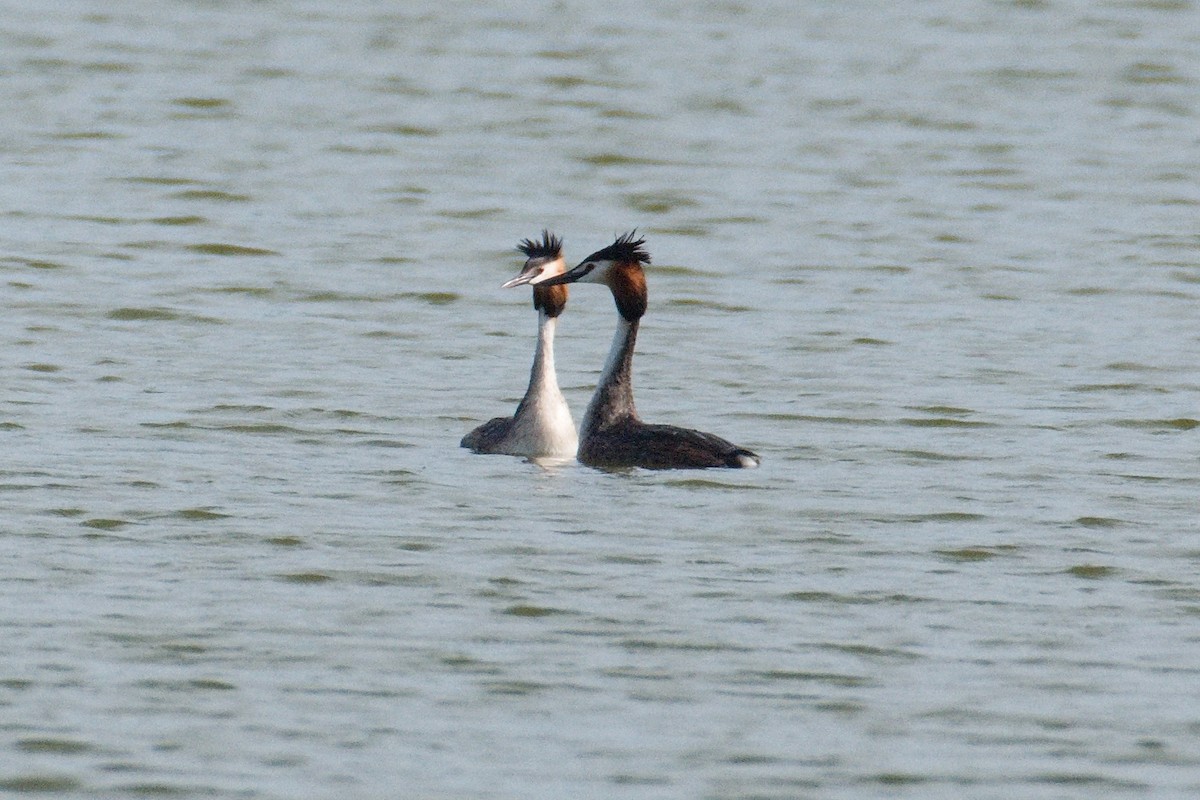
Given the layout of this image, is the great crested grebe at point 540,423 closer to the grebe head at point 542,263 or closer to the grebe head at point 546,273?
the grebe head at point 546,273

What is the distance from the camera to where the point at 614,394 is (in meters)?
13.8

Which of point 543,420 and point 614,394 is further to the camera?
point 614,394

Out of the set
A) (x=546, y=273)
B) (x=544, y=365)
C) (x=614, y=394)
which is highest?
(x=546, y=273)

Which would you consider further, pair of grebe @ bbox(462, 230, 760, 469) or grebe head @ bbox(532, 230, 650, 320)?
grebe head @ bbox(532, 230, 650, 320)

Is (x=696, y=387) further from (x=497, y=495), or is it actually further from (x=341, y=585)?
(x=341, y=585)

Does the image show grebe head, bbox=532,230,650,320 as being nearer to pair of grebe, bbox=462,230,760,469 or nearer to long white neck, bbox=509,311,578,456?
pair of grebe, bbox=462,230,760,469

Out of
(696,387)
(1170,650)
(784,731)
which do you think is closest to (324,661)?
(784,731)

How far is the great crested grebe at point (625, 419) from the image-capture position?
13.0 metres

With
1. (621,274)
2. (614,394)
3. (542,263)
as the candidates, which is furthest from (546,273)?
(614,394)

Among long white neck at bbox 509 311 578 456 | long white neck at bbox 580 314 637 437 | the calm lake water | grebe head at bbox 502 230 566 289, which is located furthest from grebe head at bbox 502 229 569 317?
the calm lake water

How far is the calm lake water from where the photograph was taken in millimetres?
8359

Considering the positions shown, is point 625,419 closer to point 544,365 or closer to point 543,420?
point 543,420

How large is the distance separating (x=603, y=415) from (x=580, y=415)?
1.57 metres

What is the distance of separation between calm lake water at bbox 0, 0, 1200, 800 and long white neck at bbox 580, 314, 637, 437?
1.90 feet
